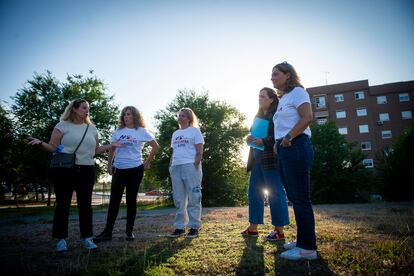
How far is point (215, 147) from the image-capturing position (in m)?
27.8

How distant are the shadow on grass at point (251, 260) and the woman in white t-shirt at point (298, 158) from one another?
31 centimetres

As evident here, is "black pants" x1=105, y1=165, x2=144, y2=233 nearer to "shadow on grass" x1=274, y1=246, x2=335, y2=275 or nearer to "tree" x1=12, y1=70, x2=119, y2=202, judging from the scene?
"shadow on grass" x1=274, y1=246, x2=335, y2=275

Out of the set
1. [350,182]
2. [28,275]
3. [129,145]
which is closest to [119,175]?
[129,145]

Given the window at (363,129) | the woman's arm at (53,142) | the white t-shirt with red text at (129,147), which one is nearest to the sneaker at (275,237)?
the white t-shirt with red text at (129,147)

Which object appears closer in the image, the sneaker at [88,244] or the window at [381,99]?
the sneaker at [88,244]

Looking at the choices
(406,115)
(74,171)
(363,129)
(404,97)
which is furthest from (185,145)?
(404,97)

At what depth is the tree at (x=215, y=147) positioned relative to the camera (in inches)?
1044

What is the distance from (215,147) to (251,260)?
2482cm

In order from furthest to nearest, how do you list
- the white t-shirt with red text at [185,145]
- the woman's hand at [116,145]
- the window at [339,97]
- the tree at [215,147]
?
the window at [339,97] → the tree at [215,147] → the white t-shirt with red text at [185,145] → the woman's hand at [116,145]

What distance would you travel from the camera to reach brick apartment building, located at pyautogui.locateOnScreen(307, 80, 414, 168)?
43.5 metres

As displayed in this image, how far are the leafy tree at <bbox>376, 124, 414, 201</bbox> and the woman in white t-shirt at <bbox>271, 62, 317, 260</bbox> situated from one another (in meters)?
20.6

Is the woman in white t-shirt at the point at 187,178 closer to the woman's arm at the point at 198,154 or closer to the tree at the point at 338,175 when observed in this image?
the woman's arm at the point at 198,154

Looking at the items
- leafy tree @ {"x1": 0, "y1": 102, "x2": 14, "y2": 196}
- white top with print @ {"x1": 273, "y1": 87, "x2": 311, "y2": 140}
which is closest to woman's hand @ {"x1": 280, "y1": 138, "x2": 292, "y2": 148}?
white top with print @ {"x1": 273, "y1": 87, "x2": 311, "y2": 140}

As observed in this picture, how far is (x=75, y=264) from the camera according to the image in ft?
9.64
